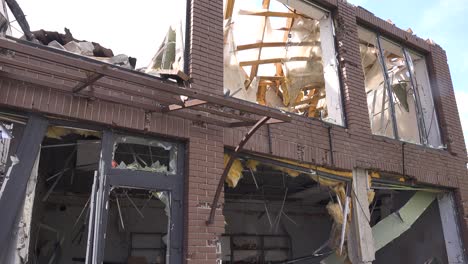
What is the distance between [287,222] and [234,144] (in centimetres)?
564

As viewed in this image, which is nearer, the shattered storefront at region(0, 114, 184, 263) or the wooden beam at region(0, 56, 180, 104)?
the wooden beam at region(0, 56, 180, 104)

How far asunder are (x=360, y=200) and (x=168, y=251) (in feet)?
10.9

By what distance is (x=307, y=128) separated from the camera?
20.6ft

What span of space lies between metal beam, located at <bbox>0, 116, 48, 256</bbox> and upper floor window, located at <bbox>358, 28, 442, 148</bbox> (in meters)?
6.26

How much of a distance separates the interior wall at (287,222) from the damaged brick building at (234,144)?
0.11 ft

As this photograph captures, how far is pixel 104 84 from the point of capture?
4129mm

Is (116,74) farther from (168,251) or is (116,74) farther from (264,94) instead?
(264,94)

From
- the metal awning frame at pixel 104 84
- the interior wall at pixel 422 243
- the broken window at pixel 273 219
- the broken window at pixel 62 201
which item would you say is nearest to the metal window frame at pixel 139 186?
the metal awning frame at pixel 104 84

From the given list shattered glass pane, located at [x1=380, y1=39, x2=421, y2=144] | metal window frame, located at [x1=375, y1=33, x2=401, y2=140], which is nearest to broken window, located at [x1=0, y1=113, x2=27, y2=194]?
metal window frame, located at [x1=375, y1=33, x2=401, y2=140]

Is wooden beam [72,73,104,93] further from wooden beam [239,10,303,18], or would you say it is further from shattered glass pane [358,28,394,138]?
shattered glass pane [358,28,394,138]

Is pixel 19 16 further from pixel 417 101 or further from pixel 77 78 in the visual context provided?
pixel 417 101

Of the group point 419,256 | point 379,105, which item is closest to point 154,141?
point 379,105

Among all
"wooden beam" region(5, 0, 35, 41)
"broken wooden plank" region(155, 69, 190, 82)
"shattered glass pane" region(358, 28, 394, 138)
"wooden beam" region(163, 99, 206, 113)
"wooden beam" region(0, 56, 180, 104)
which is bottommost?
"wooden beam" region(163, 99, 206, 113)

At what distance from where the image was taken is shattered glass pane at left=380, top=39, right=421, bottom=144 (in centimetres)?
854
